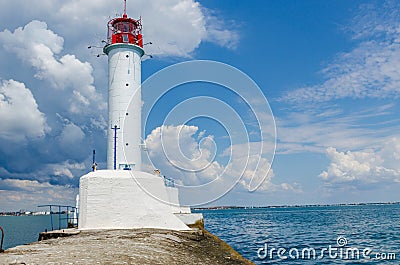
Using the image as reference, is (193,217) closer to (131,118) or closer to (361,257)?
(131,118)

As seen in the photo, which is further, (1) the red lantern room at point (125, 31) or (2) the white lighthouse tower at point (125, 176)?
(1) the red lantern room at point (125, 31)

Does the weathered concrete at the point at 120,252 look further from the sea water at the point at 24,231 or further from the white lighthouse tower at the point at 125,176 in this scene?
the sea water at the point at 24,231

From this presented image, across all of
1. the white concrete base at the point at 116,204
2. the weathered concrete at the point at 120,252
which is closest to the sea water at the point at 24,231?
the white concrete base at the point at 116,204

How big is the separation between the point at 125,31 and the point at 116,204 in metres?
13.8

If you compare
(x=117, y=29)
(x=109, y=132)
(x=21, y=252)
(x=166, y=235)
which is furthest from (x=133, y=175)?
(x=117, y=29)

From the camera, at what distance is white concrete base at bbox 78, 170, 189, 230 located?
19.1 meters

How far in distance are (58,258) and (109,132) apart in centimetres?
1658

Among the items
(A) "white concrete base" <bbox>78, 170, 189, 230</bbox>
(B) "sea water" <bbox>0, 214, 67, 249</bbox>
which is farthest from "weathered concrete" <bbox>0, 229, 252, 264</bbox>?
(B) "sea water" <bbox>0, 214, 67, 249</bbox>

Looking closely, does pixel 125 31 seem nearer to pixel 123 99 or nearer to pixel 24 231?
pixel 123 99

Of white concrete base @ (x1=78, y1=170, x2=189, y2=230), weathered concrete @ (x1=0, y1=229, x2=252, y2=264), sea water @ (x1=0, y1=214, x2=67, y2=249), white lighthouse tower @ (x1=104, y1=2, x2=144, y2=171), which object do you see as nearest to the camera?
weathered concrete @ (x1=0, y1=229, x2=252, y2=264)

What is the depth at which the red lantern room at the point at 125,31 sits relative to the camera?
27359 millimetres

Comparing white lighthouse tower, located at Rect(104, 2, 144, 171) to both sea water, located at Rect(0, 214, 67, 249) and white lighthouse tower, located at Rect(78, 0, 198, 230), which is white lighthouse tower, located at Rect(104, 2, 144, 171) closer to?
white lighthouse tower, located at Rect(78, 0, 198, 230)

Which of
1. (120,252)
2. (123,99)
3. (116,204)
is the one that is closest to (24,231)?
(123,99)

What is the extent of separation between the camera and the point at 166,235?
16422 millimetres
